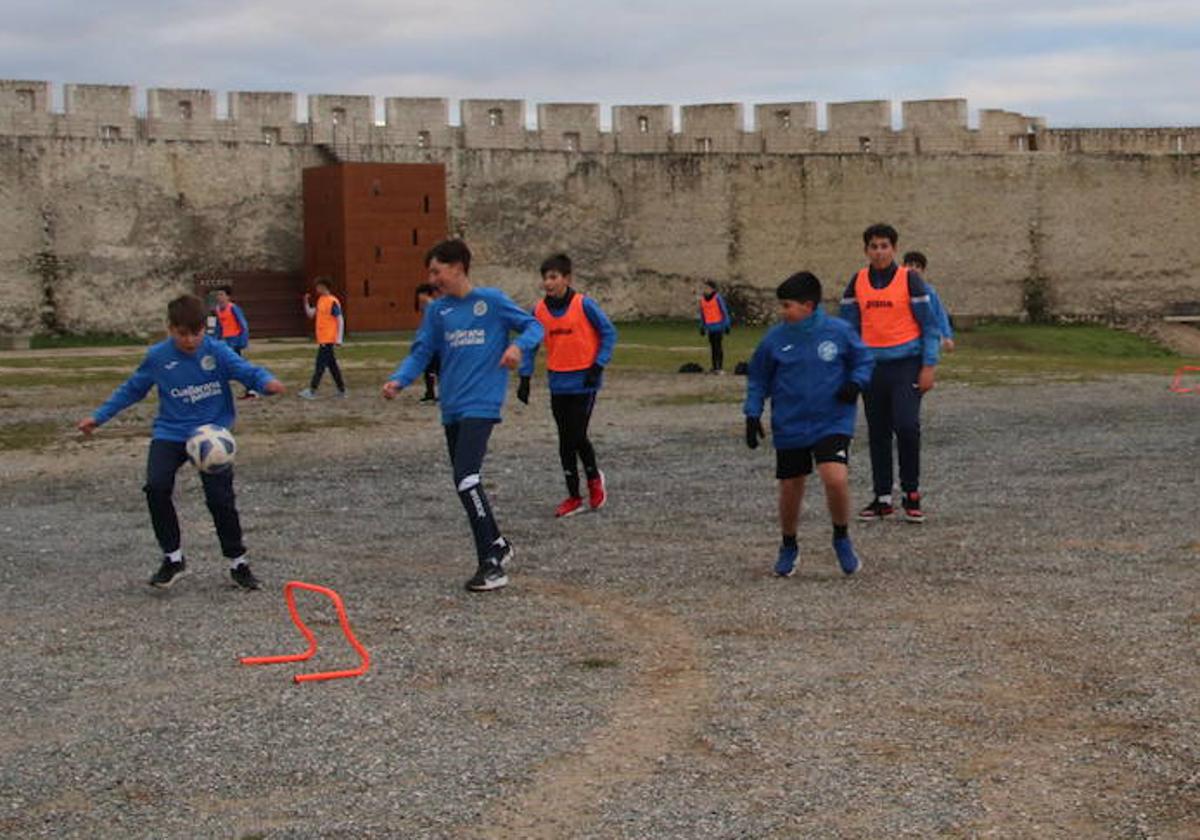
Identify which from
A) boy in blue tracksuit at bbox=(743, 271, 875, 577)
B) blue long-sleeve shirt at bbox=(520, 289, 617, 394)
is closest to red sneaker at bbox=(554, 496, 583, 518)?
blue long-sleeve shirt at bbox=(520, 289, 617, 394)

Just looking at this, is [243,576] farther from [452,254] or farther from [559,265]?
[559,265]

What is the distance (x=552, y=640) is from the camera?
7.41 meters

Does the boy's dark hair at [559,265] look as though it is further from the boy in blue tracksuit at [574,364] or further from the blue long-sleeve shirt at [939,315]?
the blue long-sleeve shirt at [939,315]

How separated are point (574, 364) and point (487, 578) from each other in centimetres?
343

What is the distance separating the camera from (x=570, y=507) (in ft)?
38.1

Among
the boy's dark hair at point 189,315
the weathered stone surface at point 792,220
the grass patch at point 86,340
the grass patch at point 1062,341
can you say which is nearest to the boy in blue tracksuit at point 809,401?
the boy's dark hair at point 189,315

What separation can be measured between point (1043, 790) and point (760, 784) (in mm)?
839

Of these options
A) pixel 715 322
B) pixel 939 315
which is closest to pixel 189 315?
pixel 939 315

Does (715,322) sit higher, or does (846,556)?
(715,322)

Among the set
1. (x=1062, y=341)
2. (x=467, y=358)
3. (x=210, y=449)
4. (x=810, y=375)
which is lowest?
(x=1062, y=341)

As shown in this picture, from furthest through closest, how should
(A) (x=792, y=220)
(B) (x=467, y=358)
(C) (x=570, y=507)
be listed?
(A) (x=792, y=220)
(C) (x=570, y=507)
(B) (x=467, y=358)

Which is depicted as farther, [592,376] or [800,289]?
[592,376]

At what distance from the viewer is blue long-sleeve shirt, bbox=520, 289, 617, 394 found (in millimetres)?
11766

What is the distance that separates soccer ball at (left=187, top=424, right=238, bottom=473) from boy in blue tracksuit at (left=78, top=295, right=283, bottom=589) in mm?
87
